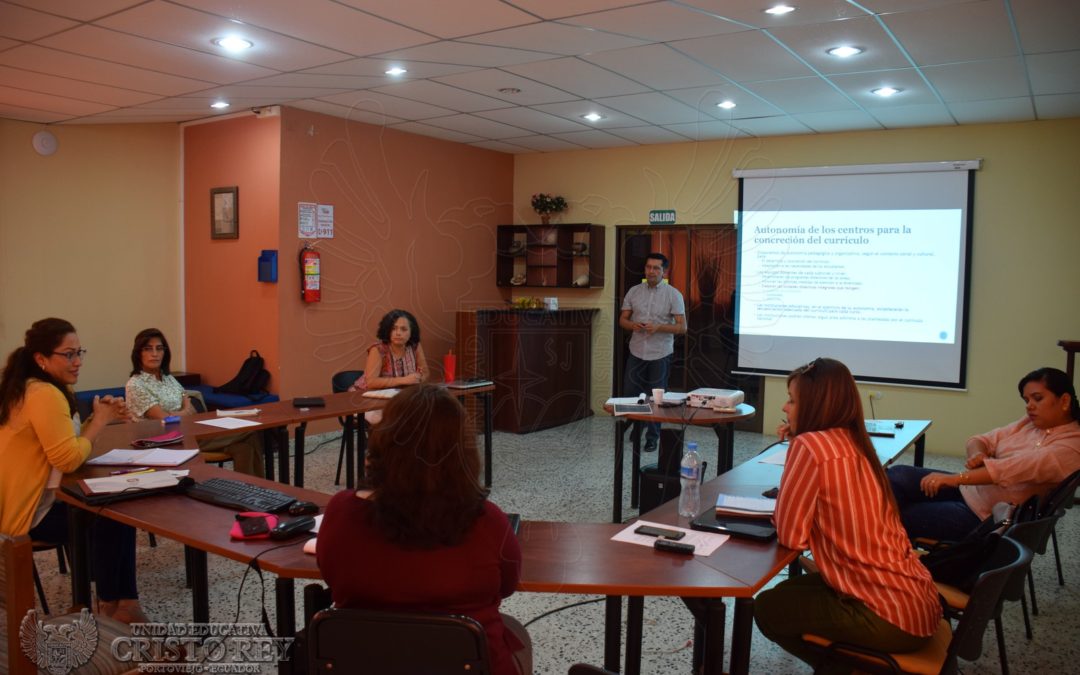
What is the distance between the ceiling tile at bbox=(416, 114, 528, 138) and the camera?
20.2 ft

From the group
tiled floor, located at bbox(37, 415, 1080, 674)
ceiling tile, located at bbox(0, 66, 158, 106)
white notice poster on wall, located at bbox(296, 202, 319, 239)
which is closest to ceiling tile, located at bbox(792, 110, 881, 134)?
tiled floor, located at bbox(37, 415, 1080, 674)

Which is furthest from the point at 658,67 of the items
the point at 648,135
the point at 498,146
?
the point at 498,146

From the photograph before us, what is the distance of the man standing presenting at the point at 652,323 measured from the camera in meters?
6.09

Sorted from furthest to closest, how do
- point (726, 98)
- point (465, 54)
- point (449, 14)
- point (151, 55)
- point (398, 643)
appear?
point (726, 98) < point (465, 54) < point (151, 55) < point (449, 14) < point (398, 643)

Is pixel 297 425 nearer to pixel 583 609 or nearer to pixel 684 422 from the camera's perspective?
pixel 583 609

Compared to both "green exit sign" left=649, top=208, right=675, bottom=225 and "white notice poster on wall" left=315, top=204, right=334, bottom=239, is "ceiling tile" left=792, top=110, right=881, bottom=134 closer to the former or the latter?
"green exit sign" left=649, top=208, right=675, bottom=225

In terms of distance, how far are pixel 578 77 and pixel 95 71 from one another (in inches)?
112

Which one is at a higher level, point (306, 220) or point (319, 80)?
point (319, 80)

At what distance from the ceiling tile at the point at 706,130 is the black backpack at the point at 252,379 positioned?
152 inches

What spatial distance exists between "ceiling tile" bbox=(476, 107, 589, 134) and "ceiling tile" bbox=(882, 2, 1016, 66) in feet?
8.88

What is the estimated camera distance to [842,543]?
6.75 ft

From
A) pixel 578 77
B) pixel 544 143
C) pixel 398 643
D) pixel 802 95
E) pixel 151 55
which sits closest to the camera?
pixel 398 643

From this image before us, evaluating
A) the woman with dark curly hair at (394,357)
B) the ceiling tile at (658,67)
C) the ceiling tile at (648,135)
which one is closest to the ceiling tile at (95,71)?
the woman with dark curly hair at (394,357)

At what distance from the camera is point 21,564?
1821mm
